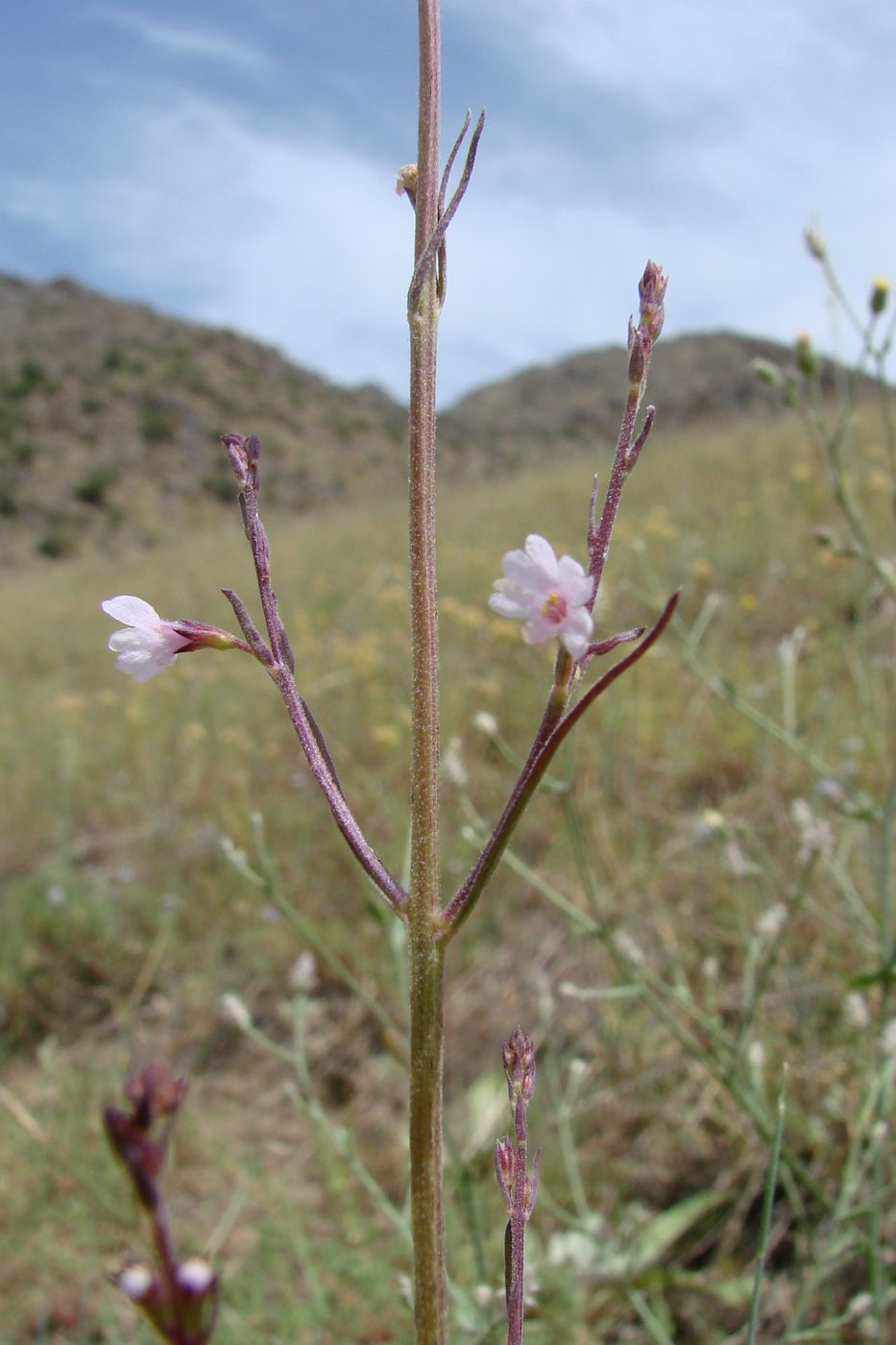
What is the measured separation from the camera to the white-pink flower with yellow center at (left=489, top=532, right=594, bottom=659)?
0.56 m

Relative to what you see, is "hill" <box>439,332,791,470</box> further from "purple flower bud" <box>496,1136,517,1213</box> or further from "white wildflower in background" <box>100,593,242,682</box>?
"purple flower bud" <box>496,1136,517,1213</box>

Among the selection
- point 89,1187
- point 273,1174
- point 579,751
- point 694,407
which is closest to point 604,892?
point 579,751

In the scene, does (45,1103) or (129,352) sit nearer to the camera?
(45,1103)

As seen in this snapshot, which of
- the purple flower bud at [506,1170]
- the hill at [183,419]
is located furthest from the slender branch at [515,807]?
the hill at [183,419]

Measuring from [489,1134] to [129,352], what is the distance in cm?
2718

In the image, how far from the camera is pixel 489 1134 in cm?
204

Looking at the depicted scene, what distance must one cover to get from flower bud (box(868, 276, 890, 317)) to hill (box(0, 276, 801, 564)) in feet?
56.7

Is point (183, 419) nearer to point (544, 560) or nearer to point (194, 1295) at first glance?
point (544, 560)

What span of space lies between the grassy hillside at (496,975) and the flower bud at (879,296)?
59 centimetres

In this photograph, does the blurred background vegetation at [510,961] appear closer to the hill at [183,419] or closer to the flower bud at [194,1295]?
the flower bud at [194,1295]

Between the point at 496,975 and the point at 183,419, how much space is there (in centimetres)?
2399

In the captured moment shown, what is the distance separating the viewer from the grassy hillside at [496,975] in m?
1.69

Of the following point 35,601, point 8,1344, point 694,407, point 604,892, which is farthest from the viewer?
point 694,407

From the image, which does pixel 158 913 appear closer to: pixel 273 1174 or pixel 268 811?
pixel 268 811
